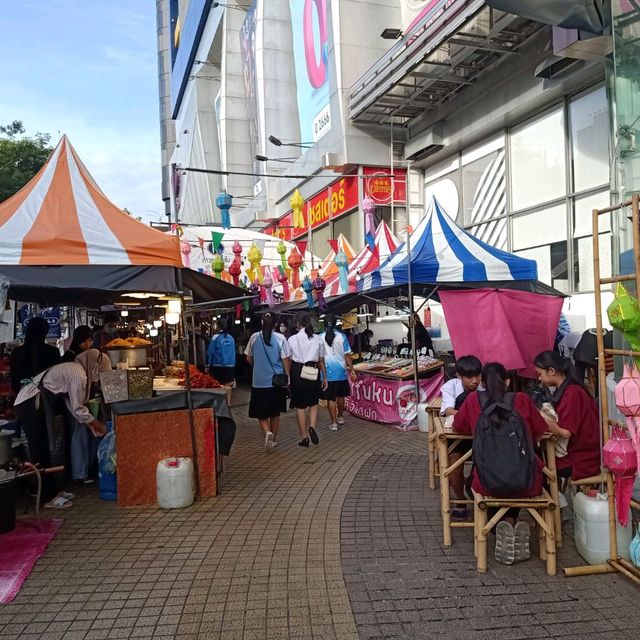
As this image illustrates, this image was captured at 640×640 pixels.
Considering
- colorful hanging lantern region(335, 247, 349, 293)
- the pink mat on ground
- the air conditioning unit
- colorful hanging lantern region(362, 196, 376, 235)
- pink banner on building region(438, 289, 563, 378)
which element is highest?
the air conditioning unit

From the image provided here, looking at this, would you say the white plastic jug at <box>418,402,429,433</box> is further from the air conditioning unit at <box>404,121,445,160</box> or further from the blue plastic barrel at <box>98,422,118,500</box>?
the air conditioning unit at <box>404,121,445,160</box>

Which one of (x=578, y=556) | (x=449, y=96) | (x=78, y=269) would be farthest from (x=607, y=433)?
(x=449, y=96)

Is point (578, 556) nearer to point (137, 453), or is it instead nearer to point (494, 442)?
point (494, 442)

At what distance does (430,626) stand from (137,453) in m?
3.51

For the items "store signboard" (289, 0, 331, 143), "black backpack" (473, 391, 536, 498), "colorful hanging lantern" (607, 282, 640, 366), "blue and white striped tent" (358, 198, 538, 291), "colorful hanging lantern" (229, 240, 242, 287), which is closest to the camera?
"colorful hanging lantern" (607, 282, 640, 366)

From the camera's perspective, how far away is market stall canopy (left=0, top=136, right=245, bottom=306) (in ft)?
16.6

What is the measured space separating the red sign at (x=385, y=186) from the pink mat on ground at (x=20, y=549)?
43.7ft

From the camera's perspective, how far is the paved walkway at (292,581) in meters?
3.27

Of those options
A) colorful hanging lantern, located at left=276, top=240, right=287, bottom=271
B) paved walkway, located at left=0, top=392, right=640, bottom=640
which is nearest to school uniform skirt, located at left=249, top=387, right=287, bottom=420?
paved walkway, located at left=0, top=392, right=640, bottom=640

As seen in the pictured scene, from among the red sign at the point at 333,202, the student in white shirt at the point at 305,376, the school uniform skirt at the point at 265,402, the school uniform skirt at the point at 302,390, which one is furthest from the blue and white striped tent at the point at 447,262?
the red sign at the point at 333,202

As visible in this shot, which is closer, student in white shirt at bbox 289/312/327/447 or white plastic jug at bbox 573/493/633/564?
white plastic jug at bbox 573/493/633/564

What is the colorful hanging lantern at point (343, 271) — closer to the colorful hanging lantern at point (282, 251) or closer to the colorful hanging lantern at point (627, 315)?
the colorful hanging lantern at point (282, 251)

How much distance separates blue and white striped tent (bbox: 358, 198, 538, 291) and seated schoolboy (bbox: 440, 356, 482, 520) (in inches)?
130

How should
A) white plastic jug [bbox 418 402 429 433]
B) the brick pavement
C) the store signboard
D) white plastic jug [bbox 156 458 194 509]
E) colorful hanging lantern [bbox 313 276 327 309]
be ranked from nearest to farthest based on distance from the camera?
the brick pavement
white plastic jug [bbox 156 458 194 509]
white plastic jug [bbox 418 402 429 433]
colorful hanging lantern [bbox 313 276 327 309]
the store signboard
